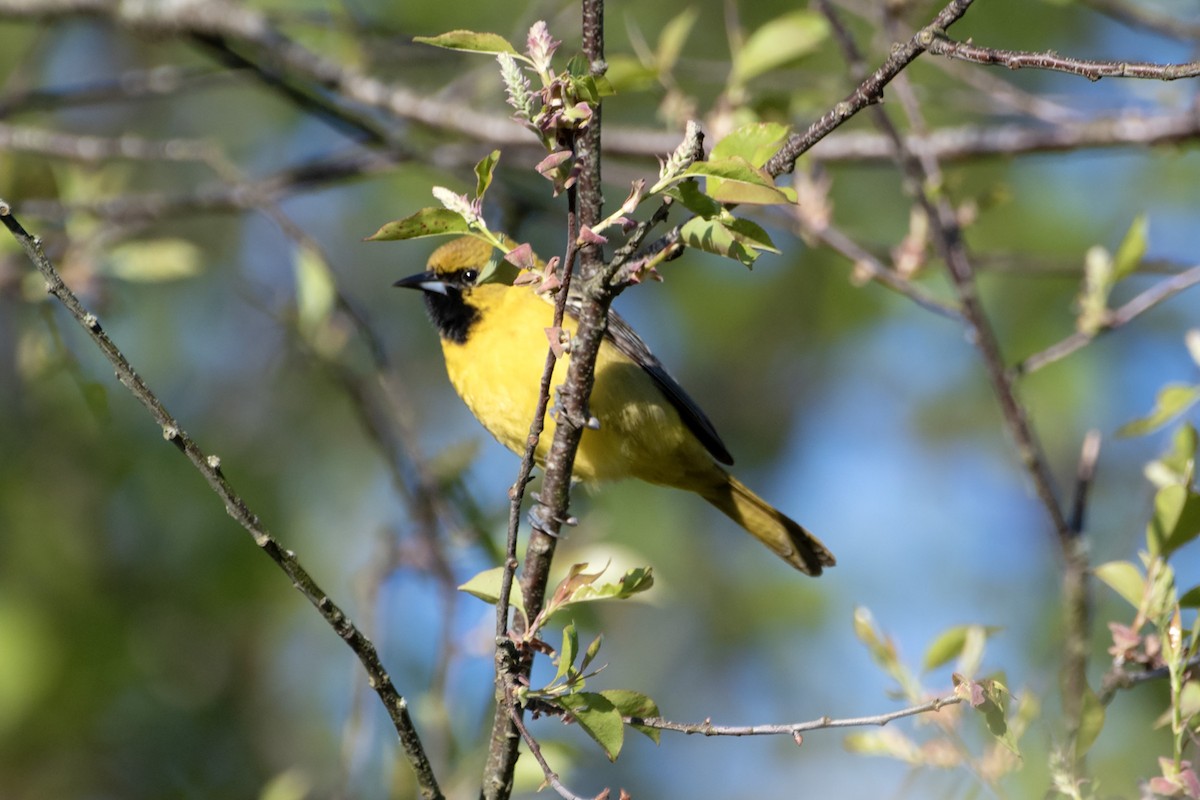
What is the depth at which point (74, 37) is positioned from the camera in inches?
331

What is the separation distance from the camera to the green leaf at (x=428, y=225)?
1923mm

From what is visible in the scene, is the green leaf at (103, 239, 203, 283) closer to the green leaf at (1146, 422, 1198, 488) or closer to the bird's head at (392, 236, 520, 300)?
the bird's head at (392, 236, 520, 300)

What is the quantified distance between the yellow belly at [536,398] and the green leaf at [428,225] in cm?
171

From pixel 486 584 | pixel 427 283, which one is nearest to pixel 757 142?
pixel 486 584

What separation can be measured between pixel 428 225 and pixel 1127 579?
1.52 m

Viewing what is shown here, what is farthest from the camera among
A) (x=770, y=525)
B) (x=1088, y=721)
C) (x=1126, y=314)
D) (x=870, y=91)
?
(x=770, y=525)

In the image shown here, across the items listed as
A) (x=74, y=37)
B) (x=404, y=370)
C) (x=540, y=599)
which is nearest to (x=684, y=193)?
(x=540, y=599)

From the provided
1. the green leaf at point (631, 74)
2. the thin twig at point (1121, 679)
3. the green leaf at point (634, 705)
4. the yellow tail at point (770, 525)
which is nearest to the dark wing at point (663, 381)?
the yellow tail at point (770, 525)

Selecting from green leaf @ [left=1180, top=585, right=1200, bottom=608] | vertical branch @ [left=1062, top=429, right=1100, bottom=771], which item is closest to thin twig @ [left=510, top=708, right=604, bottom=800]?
vertical branch @ [left=1062, top=429, right=1100, bottom=771]

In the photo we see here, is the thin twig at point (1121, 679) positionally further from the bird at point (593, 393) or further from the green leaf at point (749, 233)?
the bird at point (593, 393)

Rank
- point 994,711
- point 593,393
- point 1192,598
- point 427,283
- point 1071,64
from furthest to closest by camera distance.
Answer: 1. point 427,283
2. point 593,393
3. point 1192,598
4. point 994,711
5. point 1071,64

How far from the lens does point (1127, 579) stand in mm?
2520

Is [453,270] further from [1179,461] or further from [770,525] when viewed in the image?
[1179,461]

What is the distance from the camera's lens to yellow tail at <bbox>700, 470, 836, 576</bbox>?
4414mm
